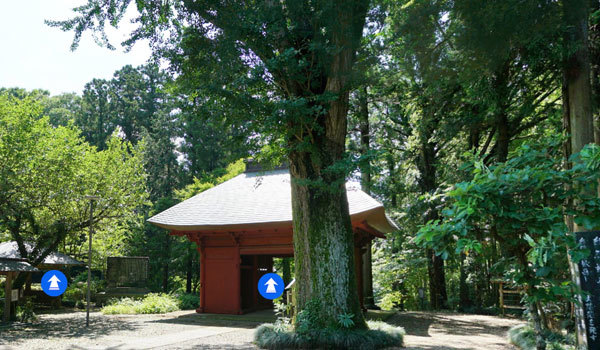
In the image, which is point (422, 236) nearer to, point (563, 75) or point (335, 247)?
point (335, 247)

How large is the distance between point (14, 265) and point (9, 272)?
0.68 ft

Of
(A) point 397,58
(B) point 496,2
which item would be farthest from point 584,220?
(A) point 397,58

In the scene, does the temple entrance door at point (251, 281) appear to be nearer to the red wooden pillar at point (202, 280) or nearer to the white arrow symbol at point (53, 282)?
the red wooden pillar at point (202, 280)

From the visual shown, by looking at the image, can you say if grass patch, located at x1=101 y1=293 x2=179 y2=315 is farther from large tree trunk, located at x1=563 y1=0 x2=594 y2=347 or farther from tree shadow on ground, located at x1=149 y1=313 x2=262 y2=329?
large tree trunk, located at x1=563 y1=0 x2=594 y2=347

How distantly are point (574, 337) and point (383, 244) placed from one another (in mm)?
15533

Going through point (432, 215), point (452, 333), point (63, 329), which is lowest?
point (452, 333)

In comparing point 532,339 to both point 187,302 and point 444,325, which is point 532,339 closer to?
point 444,325

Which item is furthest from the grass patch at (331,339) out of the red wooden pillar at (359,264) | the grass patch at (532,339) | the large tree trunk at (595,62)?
the red wooden pillar at (359,264)

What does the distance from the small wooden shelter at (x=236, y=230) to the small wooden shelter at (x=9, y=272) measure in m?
3.61

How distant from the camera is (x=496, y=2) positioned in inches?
275

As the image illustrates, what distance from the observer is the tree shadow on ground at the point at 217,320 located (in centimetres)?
1176

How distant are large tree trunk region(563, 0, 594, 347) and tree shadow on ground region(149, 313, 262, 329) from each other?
801 centimetres

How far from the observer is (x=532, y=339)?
26.6ft

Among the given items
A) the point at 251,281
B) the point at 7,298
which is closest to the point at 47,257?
the point at 7,298
